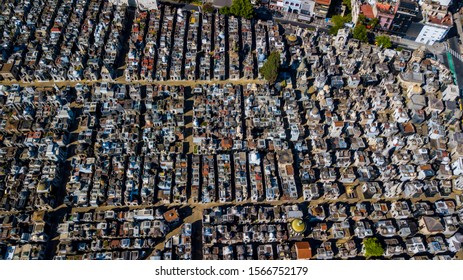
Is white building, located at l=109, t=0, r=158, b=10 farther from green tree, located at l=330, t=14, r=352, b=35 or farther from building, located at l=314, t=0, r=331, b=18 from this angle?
green tree, located at l=330, t=14, r=352, b=35

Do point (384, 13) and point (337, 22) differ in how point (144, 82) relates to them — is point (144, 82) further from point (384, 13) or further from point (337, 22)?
point (384, 13)

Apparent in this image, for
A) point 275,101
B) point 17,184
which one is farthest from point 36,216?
point 275,101

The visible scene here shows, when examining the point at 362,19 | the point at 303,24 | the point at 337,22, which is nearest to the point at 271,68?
the point at 303,24

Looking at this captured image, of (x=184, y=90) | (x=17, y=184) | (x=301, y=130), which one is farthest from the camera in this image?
(x=184, y=90)

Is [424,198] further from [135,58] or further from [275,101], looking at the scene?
[135,58]

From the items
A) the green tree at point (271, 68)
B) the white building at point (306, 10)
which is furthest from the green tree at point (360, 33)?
the green tree at point (271, 68)

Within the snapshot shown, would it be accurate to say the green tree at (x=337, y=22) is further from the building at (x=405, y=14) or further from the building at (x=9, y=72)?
the building at (x=9, y=72)

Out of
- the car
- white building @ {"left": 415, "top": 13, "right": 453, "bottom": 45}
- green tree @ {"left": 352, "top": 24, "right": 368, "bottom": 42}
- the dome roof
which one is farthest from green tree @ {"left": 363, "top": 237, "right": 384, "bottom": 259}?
the car
